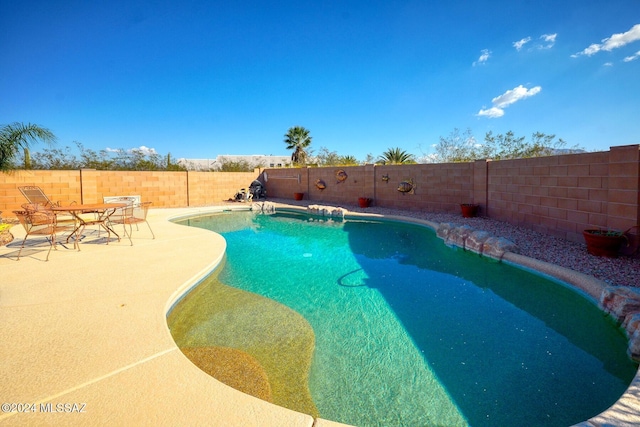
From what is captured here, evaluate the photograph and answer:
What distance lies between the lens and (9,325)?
7.98ft

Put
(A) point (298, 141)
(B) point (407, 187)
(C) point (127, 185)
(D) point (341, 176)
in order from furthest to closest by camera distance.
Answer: (A) point (298, 141) < (D) point (341, 176) < (C) point (127, 185) < (B) point (407, 187)

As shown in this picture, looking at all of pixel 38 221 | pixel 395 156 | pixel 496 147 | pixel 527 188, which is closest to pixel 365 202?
pixel 496 147

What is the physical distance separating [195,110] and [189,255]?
60.0ft

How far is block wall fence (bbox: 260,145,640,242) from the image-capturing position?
15.0 ft

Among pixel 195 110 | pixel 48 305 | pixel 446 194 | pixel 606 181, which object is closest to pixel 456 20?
pixel 446 194

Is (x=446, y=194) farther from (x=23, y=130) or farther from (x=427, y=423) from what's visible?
(x=23, y=130)

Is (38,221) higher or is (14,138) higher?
(14,138)

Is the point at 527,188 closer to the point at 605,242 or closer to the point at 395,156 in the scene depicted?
the point at 605,242

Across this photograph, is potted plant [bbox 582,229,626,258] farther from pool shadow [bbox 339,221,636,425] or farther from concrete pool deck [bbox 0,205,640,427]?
concrete pool deck [bbox 0,205,640,427]

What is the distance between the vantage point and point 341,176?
41.6ft

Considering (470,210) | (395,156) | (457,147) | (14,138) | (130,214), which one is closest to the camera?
(130,214)

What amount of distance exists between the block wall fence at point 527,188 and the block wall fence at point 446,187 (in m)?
0.02

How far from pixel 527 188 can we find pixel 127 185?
44.2 ft

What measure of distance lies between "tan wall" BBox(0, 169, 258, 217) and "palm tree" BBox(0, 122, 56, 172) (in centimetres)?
256
